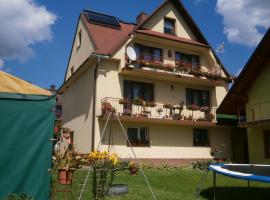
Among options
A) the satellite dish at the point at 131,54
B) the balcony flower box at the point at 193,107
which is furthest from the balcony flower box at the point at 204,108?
the satellite dish at the point at 131,54

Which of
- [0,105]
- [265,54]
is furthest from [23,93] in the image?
[265,54]

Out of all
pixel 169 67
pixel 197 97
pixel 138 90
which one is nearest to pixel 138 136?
pixel 138 90

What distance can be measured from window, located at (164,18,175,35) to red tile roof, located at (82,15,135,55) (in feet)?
10.5

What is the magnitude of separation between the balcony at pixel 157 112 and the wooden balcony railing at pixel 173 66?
8.18ft

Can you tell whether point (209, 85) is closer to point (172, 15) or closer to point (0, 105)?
point (172, 15)

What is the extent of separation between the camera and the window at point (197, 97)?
2647 cm

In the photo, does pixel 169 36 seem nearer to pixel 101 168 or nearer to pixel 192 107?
pixel 192 107

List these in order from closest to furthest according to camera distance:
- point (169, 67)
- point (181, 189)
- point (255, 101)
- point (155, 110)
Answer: point (181, 189) < point (255, 101) < point (155, 110) < point (169, 67)

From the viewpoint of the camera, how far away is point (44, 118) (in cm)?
742

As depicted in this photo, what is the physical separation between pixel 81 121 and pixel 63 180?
1742 centimetres

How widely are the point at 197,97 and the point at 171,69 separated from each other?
4.04 metres

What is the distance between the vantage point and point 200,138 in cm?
2633

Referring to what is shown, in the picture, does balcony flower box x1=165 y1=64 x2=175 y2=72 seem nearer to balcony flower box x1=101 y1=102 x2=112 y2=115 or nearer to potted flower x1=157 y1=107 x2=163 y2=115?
potted flower x1=157 y1=107 x2=163 y2=115

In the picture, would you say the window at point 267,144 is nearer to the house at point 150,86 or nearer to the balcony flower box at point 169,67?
the house at point 150,86
